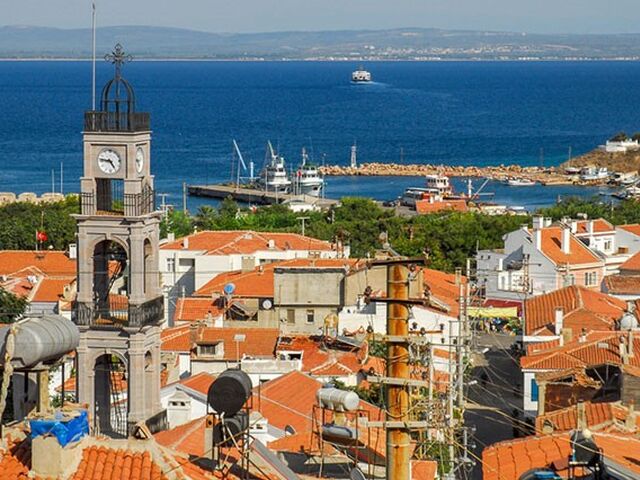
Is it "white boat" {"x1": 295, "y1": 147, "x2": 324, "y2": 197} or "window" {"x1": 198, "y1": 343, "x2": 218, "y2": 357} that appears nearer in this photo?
"window" {"x1": 198, "y1": 343, "x2": 218, "y2": 357}

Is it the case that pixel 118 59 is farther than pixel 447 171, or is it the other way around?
pixel 447 171

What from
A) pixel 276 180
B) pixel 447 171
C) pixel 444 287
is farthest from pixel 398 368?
pixel 447 171

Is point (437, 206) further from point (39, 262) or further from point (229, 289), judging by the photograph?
point (229, 289)

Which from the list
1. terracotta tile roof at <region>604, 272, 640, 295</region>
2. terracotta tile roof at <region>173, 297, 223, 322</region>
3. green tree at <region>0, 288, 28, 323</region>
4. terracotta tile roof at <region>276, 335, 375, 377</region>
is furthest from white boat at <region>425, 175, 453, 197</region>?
terracotta tile roof at <region>276, 335, 375, 377</region>

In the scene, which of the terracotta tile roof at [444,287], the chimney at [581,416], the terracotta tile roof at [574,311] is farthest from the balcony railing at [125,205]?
the terracotta tile roof at [444,287]

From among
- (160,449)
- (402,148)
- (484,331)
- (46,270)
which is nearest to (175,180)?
(402,148)

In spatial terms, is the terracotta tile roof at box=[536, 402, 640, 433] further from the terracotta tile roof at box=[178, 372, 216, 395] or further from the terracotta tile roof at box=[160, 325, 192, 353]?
the terracotta tile roof at box=[160, 325, 192, 353]

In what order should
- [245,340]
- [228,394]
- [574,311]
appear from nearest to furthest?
[228,394], [245,340], [574,311]
